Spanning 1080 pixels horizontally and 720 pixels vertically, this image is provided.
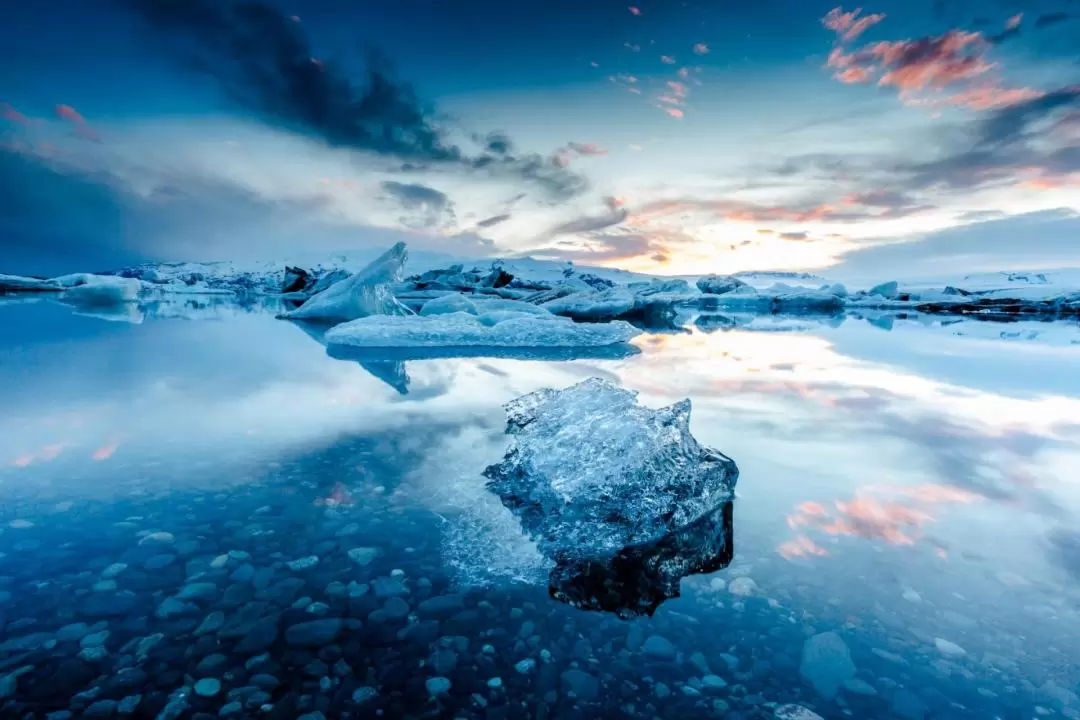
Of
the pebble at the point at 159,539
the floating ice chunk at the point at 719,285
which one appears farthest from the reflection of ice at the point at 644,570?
the floating ice chunk at the point at 719,285

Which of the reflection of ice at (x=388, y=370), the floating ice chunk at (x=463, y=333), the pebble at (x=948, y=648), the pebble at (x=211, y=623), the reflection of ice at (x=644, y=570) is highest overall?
the floating ice chunk at (x=463, y=333)

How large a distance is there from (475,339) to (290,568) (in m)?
6.33

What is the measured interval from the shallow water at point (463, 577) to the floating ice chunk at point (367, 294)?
303 inches

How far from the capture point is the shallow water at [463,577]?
1268 millimetres

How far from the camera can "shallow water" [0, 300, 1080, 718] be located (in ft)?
4.16

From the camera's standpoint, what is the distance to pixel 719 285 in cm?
3369

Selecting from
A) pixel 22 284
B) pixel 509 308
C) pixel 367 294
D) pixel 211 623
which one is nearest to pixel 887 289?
pixel 509 308

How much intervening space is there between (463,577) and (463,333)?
639 cm

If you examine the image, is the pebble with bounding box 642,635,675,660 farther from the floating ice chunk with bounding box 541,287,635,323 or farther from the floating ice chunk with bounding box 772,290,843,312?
the floating ice chunk with bounding box 772,290,843,312

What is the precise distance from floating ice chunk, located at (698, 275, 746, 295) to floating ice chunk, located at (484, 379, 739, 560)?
33031mm

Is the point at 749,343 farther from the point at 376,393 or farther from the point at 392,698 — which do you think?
the point at 392,698

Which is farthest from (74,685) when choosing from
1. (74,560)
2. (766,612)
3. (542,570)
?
(766,612)

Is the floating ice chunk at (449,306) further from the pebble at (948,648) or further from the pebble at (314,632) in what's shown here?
the pebble at (948,648)

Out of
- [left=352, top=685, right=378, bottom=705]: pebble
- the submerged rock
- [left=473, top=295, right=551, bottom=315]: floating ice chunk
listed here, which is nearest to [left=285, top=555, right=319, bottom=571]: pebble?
[left=352, top=685, right=378, bottom=705]: pebble
